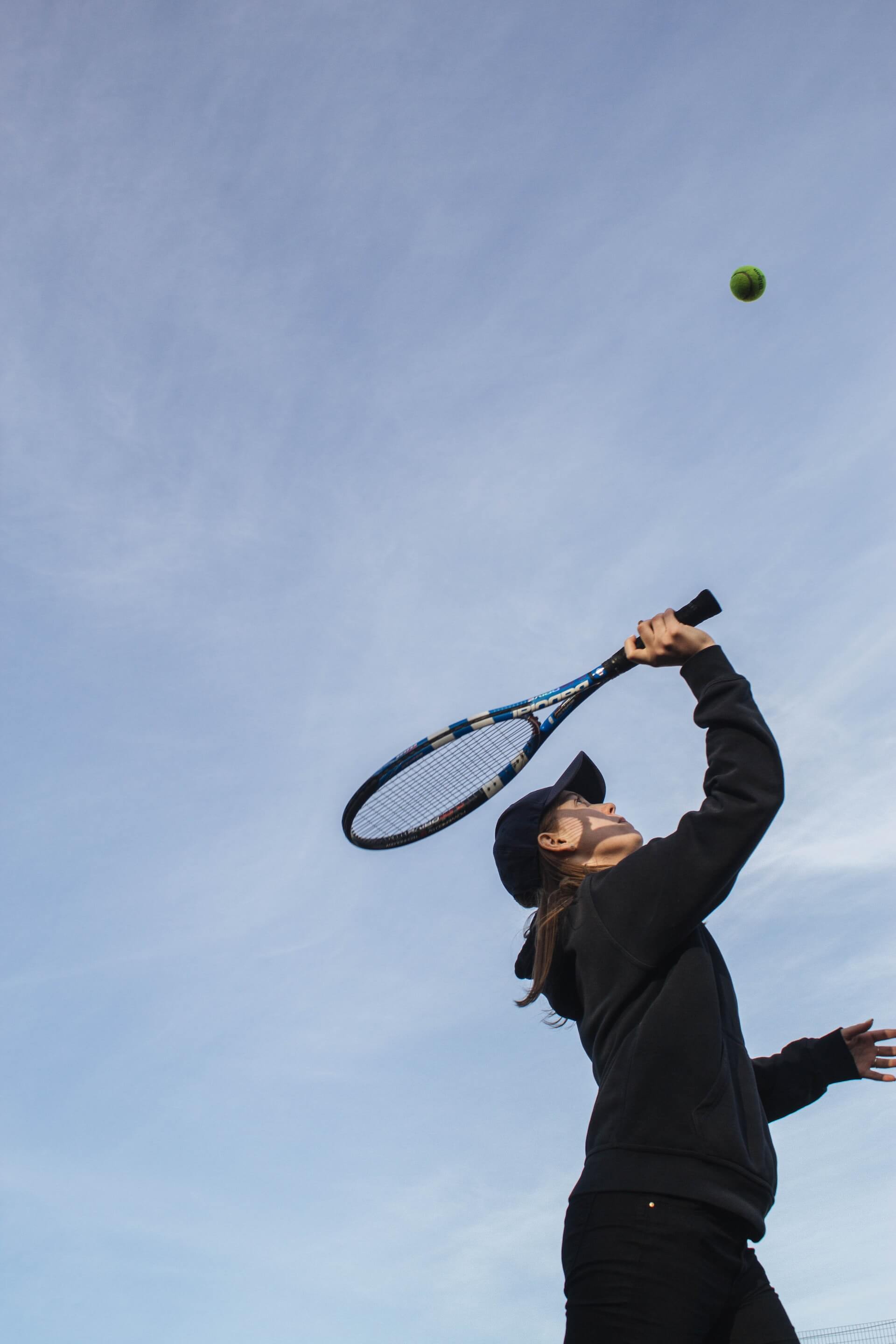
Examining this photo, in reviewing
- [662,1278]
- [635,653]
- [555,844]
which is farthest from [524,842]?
[662,1278]

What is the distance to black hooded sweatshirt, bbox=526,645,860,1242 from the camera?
134 inches

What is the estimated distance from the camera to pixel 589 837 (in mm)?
4547

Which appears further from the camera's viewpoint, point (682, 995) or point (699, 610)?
point (699, 610)

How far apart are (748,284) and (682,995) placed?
19.4 feet

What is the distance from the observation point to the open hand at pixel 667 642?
14.0ft

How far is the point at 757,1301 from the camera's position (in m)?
3.42

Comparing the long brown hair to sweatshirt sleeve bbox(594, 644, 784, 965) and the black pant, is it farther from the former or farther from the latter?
the black pant

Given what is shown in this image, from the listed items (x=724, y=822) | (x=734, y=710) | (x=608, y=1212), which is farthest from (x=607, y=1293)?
(x=734, y=710)

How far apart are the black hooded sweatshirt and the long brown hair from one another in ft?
0.18

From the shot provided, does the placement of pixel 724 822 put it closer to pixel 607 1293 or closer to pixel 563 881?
pixel 563 881

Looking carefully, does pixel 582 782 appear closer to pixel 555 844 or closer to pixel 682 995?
pixel 555 844

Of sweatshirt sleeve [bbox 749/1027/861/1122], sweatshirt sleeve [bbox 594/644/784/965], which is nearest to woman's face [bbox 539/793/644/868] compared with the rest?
sweatshirt sleeve [bbox 594/644/784/965]

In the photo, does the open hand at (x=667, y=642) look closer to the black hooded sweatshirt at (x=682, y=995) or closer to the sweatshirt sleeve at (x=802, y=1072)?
the black hooded sweatshirt at (x=682, y=995)

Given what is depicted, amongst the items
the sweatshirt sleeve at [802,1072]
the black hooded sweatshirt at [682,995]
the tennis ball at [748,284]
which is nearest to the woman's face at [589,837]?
the black hooded sweatshirt at [682,995]
